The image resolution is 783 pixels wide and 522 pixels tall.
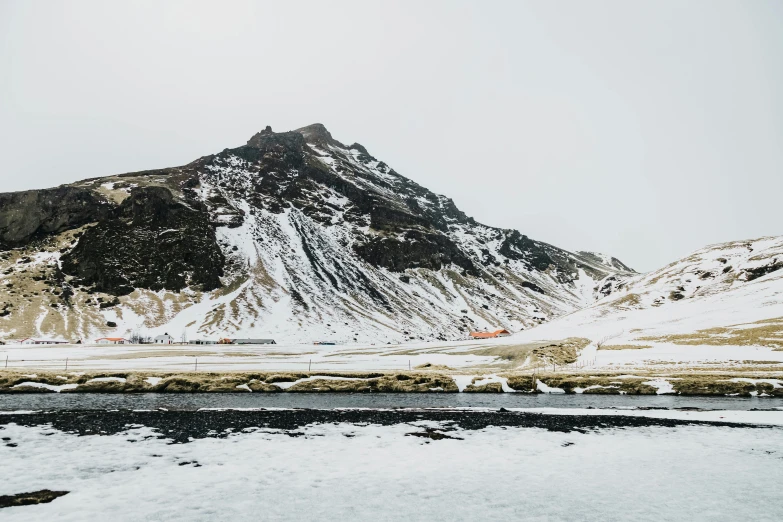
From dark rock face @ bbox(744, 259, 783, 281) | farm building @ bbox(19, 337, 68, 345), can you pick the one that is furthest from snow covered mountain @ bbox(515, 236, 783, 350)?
farm building @ bbox(19, 337, 68, 345)

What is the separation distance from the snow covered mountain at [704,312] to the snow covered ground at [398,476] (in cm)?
6228

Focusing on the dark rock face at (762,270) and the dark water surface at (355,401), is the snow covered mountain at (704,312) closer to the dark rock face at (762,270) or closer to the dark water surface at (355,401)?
the dark rock face at (762,270)

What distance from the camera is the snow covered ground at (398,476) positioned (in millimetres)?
12859

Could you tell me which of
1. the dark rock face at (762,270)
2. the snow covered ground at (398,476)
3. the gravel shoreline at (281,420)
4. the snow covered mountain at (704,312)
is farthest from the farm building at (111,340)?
the dark rock face at (762,270)

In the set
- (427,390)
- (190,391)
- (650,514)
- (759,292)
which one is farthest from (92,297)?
(759,292)

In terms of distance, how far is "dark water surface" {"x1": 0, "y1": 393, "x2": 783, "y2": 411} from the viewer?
3606cm

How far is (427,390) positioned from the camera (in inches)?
1844

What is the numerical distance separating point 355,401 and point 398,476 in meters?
24.5

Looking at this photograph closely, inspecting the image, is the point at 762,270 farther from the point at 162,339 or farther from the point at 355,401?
the point at 162,339

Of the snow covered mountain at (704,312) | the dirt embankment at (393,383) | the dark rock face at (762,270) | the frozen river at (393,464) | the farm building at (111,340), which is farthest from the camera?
the dark rock face at (762,270)

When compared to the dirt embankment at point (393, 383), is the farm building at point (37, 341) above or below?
below

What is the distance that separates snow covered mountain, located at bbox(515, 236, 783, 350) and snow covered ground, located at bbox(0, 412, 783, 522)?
204 feet

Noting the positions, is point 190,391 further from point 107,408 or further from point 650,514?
point 650,514

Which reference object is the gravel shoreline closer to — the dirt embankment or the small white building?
the dirt embankment
